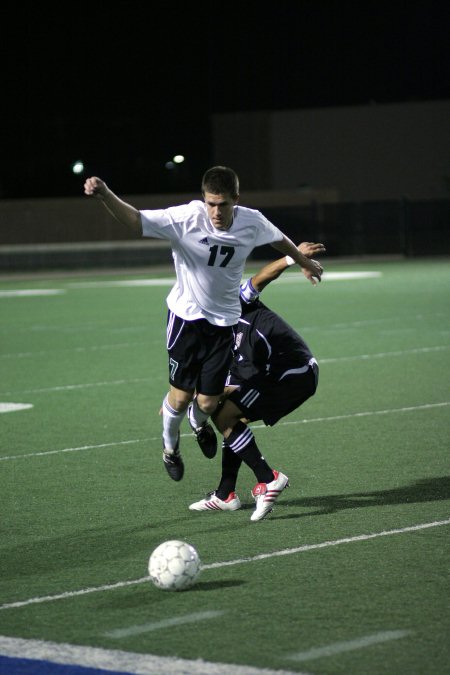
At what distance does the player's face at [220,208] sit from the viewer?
23.6 ft

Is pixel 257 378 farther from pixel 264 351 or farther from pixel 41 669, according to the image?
pixel 41 669

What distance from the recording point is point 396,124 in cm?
5025

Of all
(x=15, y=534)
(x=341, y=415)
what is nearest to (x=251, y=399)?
(x=15, y=534)

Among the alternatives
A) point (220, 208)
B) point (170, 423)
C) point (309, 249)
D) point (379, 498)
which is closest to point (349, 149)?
point (309, 249)

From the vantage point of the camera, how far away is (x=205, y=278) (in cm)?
738

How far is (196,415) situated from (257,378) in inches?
17.1

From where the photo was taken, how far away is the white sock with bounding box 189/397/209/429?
25.6ft

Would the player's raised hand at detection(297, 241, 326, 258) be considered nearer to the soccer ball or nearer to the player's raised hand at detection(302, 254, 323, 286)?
the player's raised hand at detection(302, 254, 323, 286)

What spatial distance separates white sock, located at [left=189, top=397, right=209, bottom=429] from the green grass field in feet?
1.54

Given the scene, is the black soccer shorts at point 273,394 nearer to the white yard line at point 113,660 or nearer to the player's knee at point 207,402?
the player's knee at point 207,402

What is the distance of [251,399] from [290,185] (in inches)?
1765

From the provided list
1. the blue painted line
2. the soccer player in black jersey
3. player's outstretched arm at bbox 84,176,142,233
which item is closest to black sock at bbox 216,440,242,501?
the soccer player in black jersey

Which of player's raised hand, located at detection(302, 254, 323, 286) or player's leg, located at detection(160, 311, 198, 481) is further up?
player's raised hand, located at detection(302, 254, 323, 286)

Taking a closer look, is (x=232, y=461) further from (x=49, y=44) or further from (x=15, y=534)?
(x=49, y=44)
